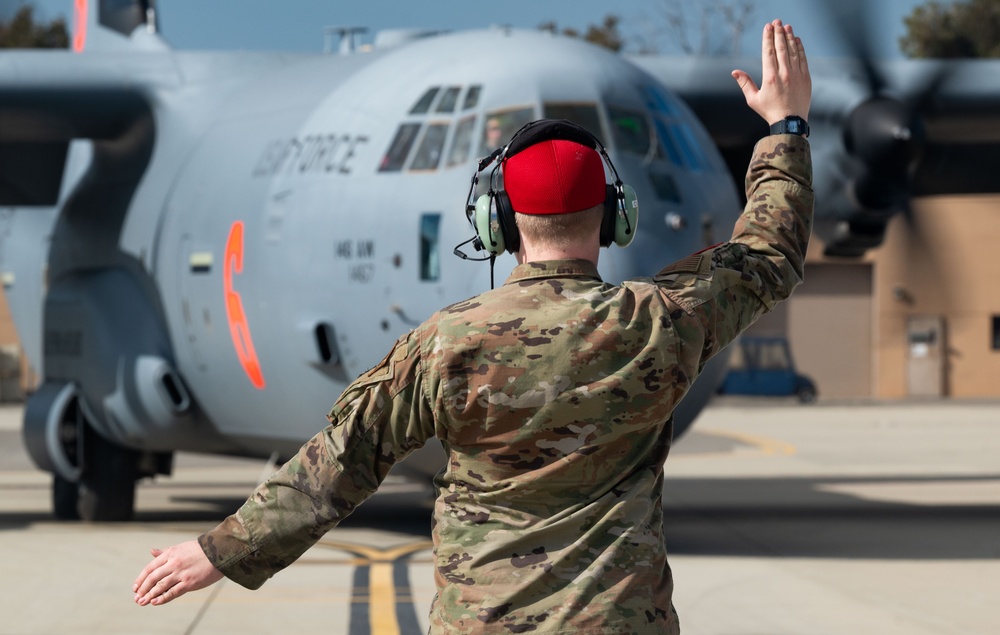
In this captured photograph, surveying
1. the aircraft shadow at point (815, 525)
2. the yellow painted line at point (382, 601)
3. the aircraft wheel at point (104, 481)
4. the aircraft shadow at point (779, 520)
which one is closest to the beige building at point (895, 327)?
the aircraft shadow at point (779, 520)

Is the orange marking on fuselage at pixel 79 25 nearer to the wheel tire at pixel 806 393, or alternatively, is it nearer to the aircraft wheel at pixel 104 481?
the aircraft wheel at pixel 104 481

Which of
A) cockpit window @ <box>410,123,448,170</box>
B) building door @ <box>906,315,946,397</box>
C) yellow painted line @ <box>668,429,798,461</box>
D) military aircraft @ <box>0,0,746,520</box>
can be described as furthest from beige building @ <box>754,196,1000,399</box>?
cockpit window @ <box>410,123,448,170</box>

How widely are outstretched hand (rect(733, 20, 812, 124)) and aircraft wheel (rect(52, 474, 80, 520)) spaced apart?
1182 cm

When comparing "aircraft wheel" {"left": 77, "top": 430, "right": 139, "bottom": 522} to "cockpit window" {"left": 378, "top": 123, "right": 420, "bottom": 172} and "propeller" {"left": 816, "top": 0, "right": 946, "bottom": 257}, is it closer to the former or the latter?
"cockpit window" {"left": 378, "top": 123, "right": 420, "bottom": 172}

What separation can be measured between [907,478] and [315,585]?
11.1 metres

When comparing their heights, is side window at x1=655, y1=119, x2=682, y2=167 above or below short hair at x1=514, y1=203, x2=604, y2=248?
below

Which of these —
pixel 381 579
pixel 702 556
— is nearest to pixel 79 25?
pixel 381 579

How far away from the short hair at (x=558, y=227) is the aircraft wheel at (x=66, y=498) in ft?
38.8

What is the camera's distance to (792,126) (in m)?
3.13

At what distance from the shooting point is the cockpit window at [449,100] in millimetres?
10016

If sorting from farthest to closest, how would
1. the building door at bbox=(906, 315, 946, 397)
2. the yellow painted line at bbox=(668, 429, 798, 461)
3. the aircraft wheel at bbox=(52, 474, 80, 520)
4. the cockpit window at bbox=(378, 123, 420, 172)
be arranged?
the building door at bbox=(906, 315, 946, 397), the yellow painted line at bbox=(668, 429, 798, 461), the aircraft wheel at bbox=(52, 474, 80, 520), the cockpit window at bbox=(378, 123, 420, 172)

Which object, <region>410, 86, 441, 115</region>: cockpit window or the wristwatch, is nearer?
the wristwatch

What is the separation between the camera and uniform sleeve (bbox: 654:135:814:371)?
287 cm

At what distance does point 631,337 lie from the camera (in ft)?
9.10
